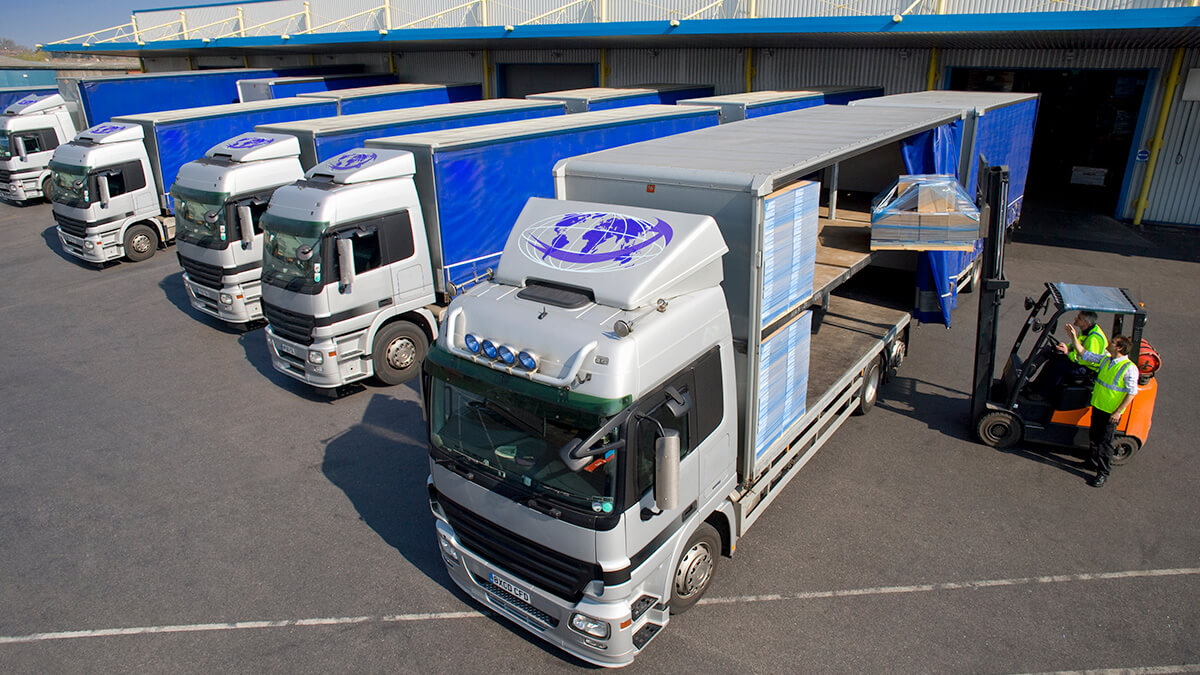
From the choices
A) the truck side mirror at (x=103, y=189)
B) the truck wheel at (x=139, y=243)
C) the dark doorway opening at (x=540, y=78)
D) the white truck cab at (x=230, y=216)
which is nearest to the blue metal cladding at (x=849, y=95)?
the dark doorway opening at (x=540, y=78)

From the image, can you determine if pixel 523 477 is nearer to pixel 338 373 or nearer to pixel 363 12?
pixel 338 373

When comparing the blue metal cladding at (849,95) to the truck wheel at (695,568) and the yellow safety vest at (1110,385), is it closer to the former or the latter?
the yellow safety vest at (1110,385)

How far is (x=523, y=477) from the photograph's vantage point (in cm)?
474

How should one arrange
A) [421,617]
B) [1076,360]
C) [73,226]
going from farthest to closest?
[73,226] < [1076,360] < [421,617]

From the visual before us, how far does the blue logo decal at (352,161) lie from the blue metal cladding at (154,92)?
49.2 feet

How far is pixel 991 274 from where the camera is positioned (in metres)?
7.30

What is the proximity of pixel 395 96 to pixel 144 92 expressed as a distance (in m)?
7.74

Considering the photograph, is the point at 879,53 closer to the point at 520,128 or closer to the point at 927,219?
the point at 520,128

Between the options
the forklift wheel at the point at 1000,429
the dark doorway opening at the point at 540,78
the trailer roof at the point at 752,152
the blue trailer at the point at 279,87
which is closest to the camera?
the trailer roof at the point at 752,152

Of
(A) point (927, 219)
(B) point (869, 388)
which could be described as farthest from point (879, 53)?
(B) point (869, 388)

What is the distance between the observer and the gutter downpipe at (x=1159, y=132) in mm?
15469

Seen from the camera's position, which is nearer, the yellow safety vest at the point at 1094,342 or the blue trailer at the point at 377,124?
the yellow safety vest at the point at 1094,342

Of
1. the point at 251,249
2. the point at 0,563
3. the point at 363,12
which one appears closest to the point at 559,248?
the point at 0,563

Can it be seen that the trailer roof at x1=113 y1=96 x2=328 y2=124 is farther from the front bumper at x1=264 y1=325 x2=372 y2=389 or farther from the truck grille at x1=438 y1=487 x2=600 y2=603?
the truck grille at x1=438 y1=487 x2=600 y2=603
